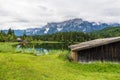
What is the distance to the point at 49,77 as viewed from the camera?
2361 centimetres

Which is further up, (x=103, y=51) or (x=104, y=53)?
(x=103, y=51)

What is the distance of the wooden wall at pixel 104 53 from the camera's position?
35219mm

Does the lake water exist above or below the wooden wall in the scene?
below

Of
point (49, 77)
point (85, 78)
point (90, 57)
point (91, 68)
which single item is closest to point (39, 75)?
point (49, 77)

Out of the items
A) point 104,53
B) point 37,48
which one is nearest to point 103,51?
point 104,53

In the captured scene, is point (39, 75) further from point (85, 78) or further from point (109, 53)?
point (109, 53)

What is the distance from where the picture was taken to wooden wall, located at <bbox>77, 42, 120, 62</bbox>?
35219mm

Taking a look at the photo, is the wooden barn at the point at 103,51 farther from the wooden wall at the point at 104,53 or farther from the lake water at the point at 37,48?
the lake water at the point at 37,48

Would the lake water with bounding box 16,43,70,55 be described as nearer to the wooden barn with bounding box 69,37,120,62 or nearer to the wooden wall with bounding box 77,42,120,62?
the wooden barn with bounding box 69,37,120,62

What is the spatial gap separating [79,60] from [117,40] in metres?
5.89

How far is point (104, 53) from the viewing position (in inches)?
1395

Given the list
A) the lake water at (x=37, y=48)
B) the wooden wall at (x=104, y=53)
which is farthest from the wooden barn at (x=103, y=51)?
the lake water at (x=37, y=48)

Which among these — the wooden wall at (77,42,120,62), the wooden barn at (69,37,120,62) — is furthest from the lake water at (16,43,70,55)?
the wooden wall at (77,42,120,62)

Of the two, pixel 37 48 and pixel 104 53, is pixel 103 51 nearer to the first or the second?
pixel 104 53
